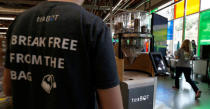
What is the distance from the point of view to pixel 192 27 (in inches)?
279

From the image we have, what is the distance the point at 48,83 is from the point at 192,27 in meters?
8.11

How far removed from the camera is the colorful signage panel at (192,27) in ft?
22.7

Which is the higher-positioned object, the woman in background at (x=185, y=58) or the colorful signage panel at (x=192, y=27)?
the colorful signage panel at (x=192, y=27)

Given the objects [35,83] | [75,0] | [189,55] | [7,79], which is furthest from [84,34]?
[189,55]

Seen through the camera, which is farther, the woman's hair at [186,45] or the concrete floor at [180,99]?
the woman's hair at [186,45]

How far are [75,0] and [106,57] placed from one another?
11.4 inches

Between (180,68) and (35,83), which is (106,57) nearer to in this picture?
(35,83)

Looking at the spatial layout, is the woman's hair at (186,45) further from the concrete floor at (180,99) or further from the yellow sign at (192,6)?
the yellow sign at (192,6)

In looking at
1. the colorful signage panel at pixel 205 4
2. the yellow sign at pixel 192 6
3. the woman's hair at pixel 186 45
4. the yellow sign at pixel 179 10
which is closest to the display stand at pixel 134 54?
the woman's hair at pixel 186 45

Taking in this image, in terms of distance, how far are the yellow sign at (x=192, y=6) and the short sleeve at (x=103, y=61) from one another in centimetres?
785

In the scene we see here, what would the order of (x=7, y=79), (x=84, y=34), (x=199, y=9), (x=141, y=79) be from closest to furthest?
1. (x=84, y=34)
2. (x=7, y=79)
3. (x=141, y=79)
4. (x=199, y=9)

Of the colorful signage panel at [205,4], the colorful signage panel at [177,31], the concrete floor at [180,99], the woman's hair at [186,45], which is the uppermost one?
the colorful signage panel at [205,4]

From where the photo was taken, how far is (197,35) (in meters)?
6.88

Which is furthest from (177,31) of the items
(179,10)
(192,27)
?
(179,10)
